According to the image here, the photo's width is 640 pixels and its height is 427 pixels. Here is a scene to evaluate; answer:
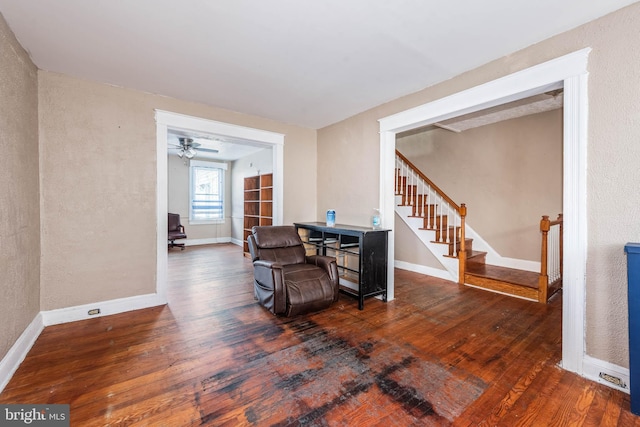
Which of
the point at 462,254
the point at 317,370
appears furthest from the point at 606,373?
the point at 462,254

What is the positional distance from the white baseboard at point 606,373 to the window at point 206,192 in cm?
829

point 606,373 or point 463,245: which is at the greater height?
point 463,245

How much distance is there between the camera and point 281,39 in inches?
83.7

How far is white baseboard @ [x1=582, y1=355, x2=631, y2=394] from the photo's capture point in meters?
1.77

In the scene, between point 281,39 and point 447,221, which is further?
point 447,221

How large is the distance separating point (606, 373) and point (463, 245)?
2407 mm

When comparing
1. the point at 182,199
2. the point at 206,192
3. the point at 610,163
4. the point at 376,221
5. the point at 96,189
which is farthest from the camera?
the point at 206,192

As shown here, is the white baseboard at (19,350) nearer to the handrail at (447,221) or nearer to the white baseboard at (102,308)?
the white baseboard at (102,308)

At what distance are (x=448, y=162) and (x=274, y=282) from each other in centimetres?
444

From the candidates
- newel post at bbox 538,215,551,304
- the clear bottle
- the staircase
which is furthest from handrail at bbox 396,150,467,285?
the clear bottle

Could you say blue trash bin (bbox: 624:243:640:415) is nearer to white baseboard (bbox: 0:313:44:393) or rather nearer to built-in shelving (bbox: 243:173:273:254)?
white baseboard (bbox: 0:313:44:393)

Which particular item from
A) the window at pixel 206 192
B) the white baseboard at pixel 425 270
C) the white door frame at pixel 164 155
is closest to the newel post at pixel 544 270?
the white baseboard at pixel 425 270

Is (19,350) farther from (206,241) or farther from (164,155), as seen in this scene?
(206,241)

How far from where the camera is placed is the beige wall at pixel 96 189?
8.90 ft
